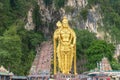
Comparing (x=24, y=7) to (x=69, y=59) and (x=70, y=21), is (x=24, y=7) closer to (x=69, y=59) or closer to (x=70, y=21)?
(x=70, y=21)

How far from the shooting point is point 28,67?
2948 centimetres

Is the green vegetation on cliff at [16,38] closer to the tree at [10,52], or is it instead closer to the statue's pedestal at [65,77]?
the tree at [10,52]

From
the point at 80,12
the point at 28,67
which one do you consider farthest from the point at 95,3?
the point at 28,67

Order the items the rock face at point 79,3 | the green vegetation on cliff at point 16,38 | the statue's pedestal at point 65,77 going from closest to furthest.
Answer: the statue's pedestal at point 65,77
the green vegetation on cliff at point 16,38
the rock face at point 79,3

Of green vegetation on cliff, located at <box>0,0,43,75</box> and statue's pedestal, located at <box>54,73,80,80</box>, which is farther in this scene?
green vegetation on cliff, located at <box>0,0,43,75</box>

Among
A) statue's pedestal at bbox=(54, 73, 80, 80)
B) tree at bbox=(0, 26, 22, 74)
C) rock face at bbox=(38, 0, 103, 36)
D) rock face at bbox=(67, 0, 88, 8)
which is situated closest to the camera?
statue's pedestal at bbox=(54, 73, 80, 80)

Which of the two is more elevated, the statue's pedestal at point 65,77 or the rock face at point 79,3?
the rock face at point 79,3

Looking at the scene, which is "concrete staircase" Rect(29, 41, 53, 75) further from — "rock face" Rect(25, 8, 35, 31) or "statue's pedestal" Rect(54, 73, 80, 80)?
"statue's pedestal" Rect(54, 73, 80, 80)

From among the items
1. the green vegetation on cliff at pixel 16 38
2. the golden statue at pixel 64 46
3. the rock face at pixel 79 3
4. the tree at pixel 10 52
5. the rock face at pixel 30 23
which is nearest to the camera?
the golden statue at pixel 64 46

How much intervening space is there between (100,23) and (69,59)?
1542cm

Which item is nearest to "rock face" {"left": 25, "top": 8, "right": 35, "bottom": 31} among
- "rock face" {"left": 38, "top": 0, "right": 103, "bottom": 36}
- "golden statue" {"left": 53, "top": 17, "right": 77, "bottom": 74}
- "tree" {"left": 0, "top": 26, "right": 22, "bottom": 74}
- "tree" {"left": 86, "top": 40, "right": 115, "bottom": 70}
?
"rock face" {"left": 38, "top": 0, "right": 103, "bottom": 36}

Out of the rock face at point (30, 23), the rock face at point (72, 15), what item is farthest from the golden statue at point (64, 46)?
the rock face at point (30, 23)

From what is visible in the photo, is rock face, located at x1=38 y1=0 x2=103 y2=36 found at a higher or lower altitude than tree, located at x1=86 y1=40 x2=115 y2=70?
higher

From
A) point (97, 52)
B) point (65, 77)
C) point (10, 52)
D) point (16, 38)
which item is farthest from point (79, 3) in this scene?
point (65, 77)
